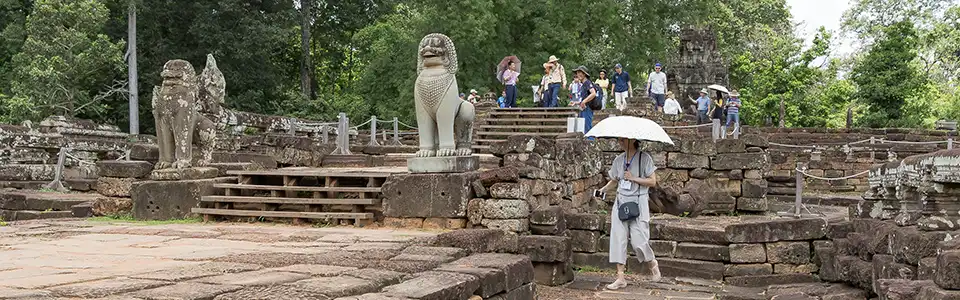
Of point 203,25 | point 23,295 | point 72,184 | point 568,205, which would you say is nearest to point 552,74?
point 568,205

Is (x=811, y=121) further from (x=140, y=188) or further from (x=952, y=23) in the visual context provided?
(x=140, y=188)

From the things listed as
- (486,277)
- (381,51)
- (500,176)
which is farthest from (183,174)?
(381,51)

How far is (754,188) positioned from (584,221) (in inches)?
208

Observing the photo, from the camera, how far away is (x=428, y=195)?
8.71 metres

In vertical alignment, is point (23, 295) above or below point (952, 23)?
below

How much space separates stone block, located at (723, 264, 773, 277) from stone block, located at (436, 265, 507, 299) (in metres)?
4.66

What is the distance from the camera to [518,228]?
884 cm

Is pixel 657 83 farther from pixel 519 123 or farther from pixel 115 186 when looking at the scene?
pixel 115 186

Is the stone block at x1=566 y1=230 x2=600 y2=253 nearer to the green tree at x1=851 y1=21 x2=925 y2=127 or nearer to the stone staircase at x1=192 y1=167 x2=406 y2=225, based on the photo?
the stone staircase at x1=192 y1=167 x2=406 y2=225

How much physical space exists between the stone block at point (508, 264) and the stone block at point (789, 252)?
4.03m

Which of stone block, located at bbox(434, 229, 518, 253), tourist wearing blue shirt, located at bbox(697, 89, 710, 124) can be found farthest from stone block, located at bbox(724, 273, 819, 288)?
tourist wearing blue shirt, located at bbox(697, 89, 710, 124)

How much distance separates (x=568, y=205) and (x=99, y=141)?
1086cm

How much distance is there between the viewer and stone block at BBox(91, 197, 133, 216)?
992 cm

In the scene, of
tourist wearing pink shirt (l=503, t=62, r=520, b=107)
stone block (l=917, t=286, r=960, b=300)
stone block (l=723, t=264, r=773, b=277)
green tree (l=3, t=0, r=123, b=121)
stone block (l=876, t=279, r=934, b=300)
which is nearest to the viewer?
stone block (l=917, t=286, r=960, b=300)
